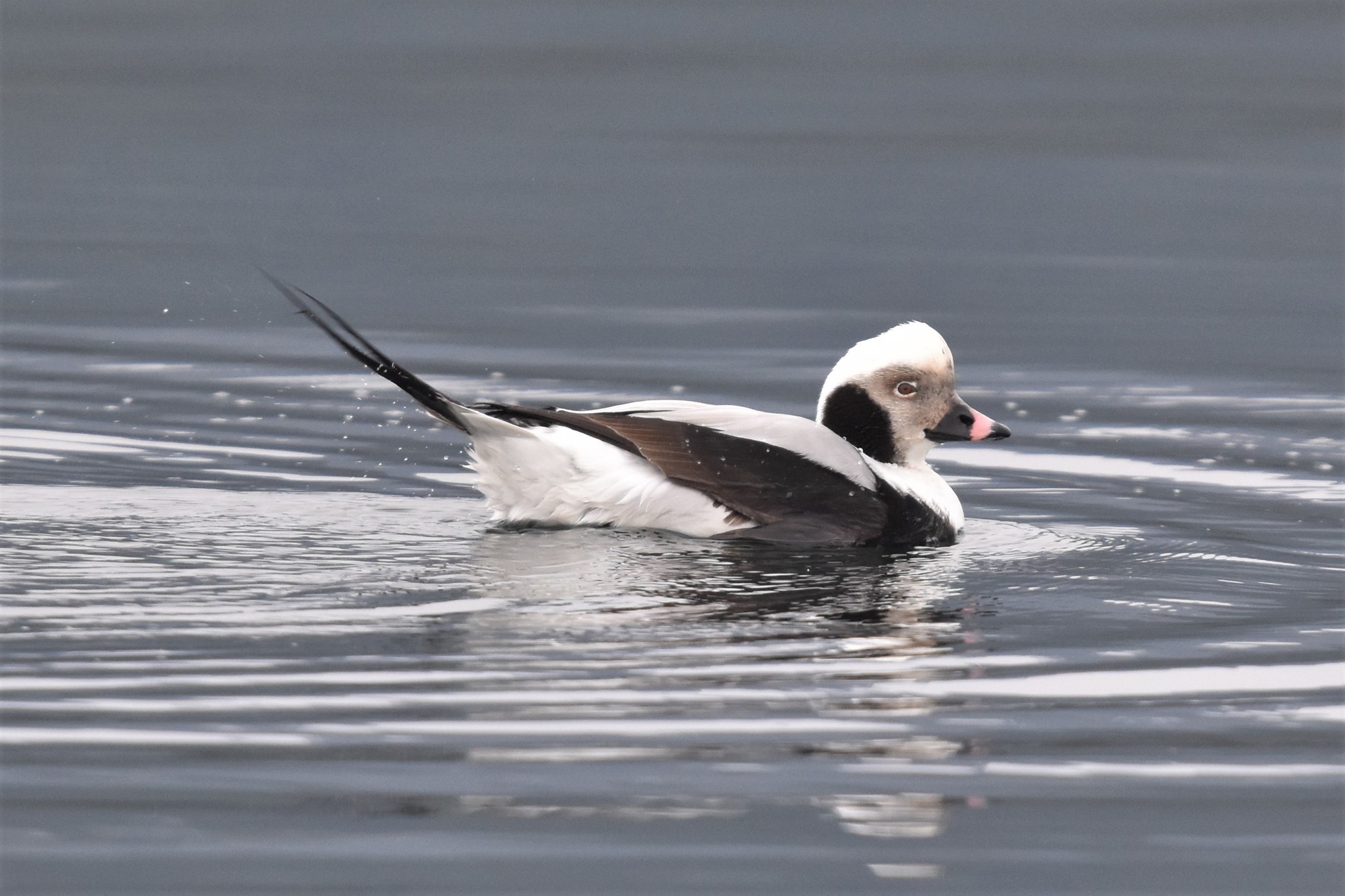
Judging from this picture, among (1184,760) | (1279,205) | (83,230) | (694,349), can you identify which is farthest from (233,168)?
(1184,760)

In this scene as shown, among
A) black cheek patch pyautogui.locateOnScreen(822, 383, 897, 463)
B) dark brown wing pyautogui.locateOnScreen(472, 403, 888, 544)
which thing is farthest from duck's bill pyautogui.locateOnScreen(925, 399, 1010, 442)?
dark brown wing pyautogui.locateOnScreen(472, 403, 888, 544)

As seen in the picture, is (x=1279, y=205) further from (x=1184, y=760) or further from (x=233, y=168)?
(x=1184, y=760)

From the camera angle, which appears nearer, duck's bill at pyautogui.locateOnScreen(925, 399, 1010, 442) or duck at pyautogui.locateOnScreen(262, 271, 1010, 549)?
duck at pyautogui.locateOnScreen(262, 271, 1010, 549)

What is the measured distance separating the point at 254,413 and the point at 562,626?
3.89 meters

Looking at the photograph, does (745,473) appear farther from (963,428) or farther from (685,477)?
(963,428)

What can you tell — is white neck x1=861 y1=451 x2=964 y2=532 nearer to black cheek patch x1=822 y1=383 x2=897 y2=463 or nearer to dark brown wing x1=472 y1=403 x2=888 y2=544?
black cheek patch x1=822 y1=383 x2=897 y2=463

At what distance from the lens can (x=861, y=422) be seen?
24.8ft

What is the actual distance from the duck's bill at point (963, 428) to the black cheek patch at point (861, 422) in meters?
0.14

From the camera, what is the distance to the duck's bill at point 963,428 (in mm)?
7598

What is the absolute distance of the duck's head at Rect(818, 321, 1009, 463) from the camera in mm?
7523

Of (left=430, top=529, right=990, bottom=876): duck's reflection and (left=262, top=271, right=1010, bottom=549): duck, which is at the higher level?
(left=262, top=271, right=1010, bottom=549): duck

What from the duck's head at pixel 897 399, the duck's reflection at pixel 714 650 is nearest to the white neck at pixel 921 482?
the duck's head at pixel 897 399

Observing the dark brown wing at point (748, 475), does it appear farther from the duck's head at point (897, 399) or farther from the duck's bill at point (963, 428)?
the duck's bill at point (963, 428)

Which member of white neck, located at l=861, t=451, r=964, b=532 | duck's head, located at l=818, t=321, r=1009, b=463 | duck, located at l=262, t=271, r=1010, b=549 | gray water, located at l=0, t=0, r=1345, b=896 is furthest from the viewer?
duck's head, located at l=818, t=321, r=1009, b=463
